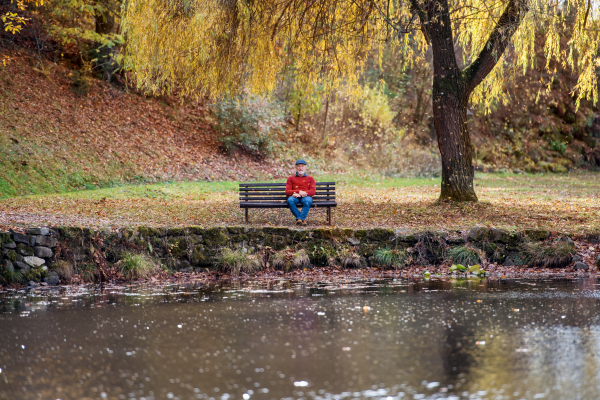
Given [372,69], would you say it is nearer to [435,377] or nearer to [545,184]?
[545,184]

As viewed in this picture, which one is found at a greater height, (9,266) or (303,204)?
(303,204)

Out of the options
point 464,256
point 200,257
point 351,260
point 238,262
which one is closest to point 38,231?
point 200,257

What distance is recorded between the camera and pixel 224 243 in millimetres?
9984

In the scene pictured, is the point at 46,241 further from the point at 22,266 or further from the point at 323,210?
the point at 323,210

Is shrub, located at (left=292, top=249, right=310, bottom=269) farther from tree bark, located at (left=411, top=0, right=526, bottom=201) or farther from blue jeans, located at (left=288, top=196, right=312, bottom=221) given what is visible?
tree bark, located at (left=411, top=0, right=526, bottom=201)

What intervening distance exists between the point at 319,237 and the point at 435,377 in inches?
230

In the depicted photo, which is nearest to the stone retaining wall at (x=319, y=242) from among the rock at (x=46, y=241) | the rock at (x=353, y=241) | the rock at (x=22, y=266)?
the rock at (x=353, y=241)

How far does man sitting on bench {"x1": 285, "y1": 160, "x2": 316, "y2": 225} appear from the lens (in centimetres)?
1096

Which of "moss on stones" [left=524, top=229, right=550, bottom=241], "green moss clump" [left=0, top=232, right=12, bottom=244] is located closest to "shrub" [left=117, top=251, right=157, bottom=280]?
"green moss clump" [left=0, top=232, right=12, bottom=244]

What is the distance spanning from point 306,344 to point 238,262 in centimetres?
453

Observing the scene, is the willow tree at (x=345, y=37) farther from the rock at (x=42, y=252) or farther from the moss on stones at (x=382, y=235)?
the rock at (x=42, y=252)

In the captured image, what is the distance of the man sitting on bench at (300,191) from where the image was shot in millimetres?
10961

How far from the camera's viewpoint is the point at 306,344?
17.3 ft

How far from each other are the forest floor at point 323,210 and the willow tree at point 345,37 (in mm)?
1501
